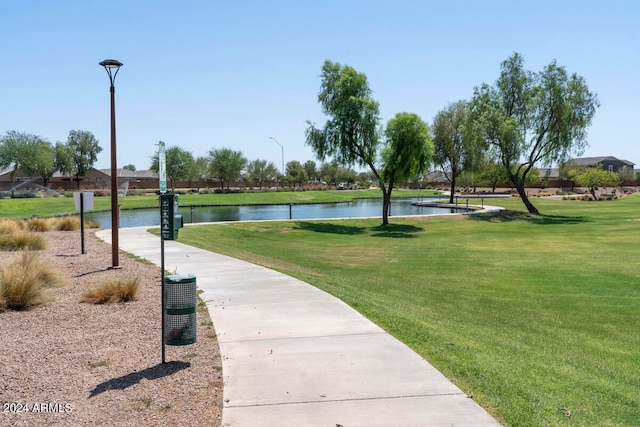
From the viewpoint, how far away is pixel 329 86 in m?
36.8

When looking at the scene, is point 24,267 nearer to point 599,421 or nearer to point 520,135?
point 599,421

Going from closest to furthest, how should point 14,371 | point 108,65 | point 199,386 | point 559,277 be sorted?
point 199,386
point 14,371
point 108,65
point 559,277

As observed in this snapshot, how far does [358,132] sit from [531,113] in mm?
18729

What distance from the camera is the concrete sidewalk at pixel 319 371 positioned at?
4.87m

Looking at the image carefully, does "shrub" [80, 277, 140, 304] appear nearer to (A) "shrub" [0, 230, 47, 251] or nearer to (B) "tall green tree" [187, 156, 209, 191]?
(A) "shrub" [0, 230, 47, 251]

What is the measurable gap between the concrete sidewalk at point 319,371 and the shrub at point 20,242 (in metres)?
10.3

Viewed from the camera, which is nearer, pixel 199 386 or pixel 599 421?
pixel 599 421

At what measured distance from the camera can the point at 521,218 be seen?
40469mm

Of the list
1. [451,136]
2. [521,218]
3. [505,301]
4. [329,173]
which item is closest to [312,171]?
[329,173]

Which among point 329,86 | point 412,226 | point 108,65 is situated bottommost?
point 412,226

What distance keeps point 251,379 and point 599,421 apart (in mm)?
3607

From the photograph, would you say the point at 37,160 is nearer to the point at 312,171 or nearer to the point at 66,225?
the point at 66,225

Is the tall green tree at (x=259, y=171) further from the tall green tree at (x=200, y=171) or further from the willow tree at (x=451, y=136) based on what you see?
→ the willow tree at (x=451, y=136)

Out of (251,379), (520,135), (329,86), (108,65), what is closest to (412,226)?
(329,86)
